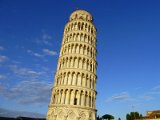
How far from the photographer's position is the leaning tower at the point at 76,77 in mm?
30297

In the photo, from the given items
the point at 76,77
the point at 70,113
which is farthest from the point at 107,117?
the point at 70,113

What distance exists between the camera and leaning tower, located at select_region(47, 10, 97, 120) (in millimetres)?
30297

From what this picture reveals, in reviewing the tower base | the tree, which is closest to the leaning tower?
the tower base

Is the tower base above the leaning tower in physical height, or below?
below

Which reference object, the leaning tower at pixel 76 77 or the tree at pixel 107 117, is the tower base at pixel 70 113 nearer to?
the leaning tower at pixel 76 77

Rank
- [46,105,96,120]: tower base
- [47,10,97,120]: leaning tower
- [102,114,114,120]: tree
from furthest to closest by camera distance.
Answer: [102,114,114,120]: tree < [47,10,97,120]: leaning tower < [46,105,96,120]: tower base

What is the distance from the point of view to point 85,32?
123 feet

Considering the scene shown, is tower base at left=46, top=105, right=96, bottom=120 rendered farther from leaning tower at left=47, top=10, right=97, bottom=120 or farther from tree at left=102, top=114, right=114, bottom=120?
tree at left=102, top=114, right=114, bottom=120

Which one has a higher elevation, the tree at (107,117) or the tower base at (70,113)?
the tree at (107,117)

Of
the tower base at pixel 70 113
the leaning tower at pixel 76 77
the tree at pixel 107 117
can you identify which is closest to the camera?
the tower base at pixel 70 113

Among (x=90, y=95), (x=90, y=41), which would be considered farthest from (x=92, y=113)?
(x=90, y=41)

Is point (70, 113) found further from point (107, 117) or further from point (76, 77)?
point (107, 117)

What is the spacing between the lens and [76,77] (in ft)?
107

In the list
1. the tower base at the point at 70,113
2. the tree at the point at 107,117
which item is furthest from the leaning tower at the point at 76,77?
the tree at the point at 107,117
